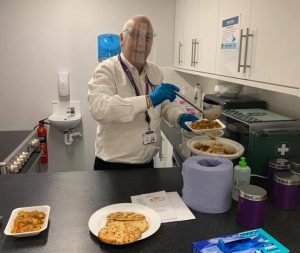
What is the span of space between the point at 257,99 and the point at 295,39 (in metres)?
0.80

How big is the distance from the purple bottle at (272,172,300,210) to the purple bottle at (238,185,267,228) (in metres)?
0.15

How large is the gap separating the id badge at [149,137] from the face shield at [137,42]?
40 centimetres

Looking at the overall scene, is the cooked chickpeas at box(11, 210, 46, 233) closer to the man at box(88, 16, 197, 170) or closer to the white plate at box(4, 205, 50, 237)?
the white plate at box(4, 205, 50, 237)

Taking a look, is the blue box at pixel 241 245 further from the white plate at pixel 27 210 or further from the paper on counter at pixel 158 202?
the white plate at pixel 27 210

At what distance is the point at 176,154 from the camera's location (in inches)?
87.6

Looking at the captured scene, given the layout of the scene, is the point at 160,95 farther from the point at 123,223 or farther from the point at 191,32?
the point at 191,32

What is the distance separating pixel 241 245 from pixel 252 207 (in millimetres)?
190

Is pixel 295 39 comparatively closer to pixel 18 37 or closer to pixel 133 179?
pixel 133 179

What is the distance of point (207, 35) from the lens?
2111 millimetres

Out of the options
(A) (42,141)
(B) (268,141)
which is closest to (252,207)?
(B) (268,141)

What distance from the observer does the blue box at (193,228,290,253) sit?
848mm

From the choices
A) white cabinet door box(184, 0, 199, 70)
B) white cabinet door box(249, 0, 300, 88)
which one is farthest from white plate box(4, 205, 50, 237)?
white cabinet door box(184, 0, 199, 70)

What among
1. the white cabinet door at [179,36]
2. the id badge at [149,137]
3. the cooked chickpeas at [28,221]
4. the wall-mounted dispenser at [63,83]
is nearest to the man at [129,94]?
the id badge at [149,137]

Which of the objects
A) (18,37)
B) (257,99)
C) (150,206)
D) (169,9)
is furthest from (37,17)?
(150,206)
